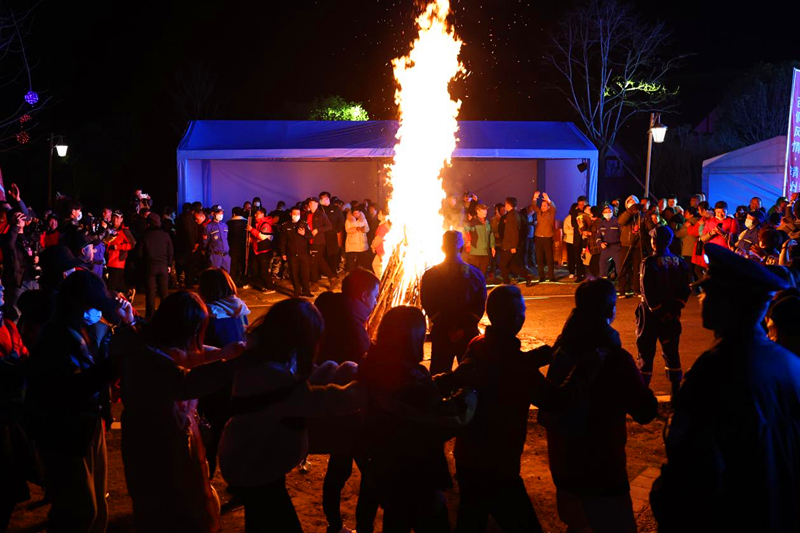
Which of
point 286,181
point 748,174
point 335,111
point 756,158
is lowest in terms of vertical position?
point 286,181

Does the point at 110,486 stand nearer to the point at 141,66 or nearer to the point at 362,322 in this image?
the point at 362,322

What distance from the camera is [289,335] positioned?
3.52 m

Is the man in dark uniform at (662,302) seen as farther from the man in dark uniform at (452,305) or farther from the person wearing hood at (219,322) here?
the person wearing hood at (219,322)

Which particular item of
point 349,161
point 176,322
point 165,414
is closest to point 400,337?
point 176,322

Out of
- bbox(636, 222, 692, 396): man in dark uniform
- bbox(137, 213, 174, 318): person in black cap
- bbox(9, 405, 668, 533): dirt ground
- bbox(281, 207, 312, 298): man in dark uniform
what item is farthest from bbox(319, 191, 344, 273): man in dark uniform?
bbox(9, 405, 668, 533): dirt ground

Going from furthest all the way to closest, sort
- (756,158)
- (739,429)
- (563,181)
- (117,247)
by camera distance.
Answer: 1. (563,181)
2. (756,158)
3. (117,247)
4. (739,429)

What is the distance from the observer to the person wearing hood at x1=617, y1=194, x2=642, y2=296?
1489cm

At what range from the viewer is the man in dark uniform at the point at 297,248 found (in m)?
15.3

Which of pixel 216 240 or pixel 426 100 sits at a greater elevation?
pixel 426 100

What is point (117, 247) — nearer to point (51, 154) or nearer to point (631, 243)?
point (631, 243)

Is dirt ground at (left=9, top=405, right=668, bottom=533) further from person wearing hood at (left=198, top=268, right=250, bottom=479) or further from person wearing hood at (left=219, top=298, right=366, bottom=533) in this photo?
person wearing hood at (left=219, top=298, right=366, bottom=533)

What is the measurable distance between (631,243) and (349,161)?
10.7 m

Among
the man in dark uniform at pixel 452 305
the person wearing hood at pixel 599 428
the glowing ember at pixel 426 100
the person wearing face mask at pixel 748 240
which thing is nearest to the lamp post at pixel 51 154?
the glowing ember at pixel 426 100

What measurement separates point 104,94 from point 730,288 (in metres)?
51.9
